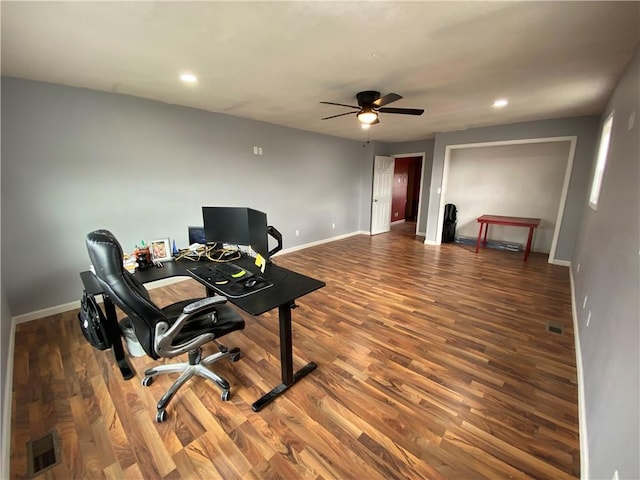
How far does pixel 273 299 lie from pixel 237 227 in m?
1.04

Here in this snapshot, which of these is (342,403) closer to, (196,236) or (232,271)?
(232,271)

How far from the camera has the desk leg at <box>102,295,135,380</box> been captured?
198 cm

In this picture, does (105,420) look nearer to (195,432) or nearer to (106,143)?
(195,432)

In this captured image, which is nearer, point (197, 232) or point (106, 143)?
point (197, 232)

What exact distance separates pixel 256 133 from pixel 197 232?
7.80 feet

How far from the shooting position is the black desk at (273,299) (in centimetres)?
169

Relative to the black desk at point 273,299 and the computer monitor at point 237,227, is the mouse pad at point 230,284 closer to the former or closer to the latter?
the black desk at point 273,299

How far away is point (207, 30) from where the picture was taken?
1.74 meters

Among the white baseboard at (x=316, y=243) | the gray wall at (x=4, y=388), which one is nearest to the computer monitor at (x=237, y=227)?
the gray wall at (x=4, y=388)

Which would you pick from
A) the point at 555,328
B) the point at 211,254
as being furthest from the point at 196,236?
the point at 555,328

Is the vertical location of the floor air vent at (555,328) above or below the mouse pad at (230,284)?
below

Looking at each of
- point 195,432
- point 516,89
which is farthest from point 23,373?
point 516,89

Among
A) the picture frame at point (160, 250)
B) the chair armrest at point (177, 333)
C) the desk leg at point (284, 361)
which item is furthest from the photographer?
the picture frame at point (160, 250)

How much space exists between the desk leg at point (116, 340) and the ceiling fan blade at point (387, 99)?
2.96 m
